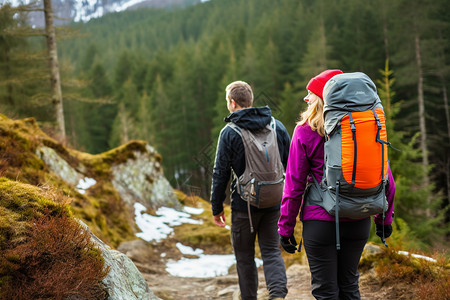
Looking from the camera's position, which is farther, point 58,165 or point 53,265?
point 58,165

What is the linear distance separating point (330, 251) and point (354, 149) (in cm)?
73

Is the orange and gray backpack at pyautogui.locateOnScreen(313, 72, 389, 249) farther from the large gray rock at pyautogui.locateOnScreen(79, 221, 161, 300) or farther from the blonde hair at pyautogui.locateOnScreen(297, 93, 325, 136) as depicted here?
the large gray rock at pyautogui.locateOnScreen(79, 221, 161, 300)

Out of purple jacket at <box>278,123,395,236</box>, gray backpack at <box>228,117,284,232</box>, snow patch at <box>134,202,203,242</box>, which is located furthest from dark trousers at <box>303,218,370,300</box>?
snow patch at <box>134,202,203,242</box>

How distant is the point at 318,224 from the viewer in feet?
7.50

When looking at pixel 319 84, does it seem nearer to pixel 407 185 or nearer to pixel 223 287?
pixel 223 287

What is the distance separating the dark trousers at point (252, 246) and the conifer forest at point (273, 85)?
4.91 ft

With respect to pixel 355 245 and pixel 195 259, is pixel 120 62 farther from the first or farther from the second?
pixel 355 245

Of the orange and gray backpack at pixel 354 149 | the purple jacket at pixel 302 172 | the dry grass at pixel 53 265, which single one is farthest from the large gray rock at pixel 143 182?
the orange and gray backpack at pixel 354 149

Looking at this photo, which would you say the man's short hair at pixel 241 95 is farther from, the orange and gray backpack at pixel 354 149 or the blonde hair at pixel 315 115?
the orange and gray backpack at pixel 354 149

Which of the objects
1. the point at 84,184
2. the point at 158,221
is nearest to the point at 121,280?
the point at 84,184

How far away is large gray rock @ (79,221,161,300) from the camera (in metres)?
2.46

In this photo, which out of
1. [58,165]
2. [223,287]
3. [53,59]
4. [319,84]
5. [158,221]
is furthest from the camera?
[53,59]

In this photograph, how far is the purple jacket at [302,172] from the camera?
2.34 metres

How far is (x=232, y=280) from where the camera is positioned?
5.65m
